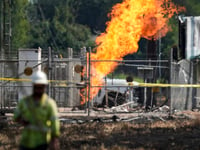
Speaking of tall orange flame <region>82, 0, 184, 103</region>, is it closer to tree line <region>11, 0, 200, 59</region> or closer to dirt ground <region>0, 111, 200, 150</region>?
dirt ground <region>0, 111, 200, 150</region>

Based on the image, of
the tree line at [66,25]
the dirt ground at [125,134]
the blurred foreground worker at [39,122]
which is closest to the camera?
the blurred foreground worker at [39,122]

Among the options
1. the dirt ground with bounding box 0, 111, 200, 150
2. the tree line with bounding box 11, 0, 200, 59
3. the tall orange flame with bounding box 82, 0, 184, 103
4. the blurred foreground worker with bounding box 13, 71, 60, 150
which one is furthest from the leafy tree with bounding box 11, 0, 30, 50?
the blurred foreground worker with bounding box 13, 71, 60, 150

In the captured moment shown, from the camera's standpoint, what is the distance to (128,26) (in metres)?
24.5

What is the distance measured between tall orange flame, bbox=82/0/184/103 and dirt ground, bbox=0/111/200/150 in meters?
7.08

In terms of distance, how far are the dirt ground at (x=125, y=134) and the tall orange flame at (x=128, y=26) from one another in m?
7.08

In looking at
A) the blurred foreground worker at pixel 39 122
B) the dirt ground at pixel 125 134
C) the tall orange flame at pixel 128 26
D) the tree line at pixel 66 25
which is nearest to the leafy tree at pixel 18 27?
the tree line at pixel 66 25

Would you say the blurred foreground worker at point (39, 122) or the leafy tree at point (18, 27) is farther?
the leafy tree at point (18, 27)

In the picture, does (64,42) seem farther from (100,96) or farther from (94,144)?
(94,144)

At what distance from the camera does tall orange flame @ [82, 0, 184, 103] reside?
24172mm

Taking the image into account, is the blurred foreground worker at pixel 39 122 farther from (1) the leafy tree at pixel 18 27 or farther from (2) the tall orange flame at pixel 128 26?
(1) the leafy tree at pixel 18 27

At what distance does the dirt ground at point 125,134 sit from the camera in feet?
41.2

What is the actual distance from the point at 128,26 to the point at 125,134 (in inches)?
425

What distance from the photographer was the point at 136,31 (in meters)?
24.8

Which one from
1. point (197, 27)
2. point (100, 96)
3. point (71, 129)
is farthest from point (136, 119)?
point (100, 96)
